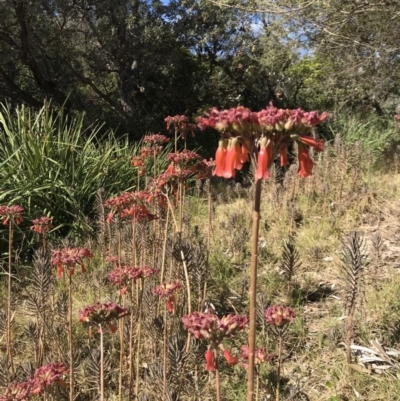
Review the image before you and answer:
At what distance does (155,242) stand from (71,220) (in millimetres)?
2309

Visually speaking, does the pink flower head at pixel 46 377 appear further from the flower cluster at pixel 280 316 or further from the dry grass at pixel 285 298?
the flower cluster at pixel 280 316

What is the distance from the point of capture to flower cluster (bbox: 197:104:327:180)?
1147 millimetres

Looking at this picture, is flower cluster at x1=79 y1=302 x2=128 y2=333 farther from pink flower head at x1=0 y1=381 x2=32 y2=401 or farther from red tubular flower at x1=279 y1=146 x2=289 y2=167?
red tubular flower at x1=279 y1=146 x2=289 y2=167

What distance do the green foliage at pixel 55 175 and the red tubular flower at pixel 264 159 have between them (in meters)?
3.67

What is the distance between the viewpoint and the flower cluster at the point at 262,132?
3.76 ft

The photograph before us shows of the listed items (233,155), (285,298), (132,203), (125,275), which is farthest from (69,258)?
(285,298)

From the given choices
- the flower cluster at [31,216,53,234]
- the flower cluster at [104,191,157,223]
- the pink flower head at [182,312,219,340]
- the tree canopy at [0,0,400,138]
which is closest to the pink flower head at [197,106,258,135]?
the pink flower head at [182,312,219,340]

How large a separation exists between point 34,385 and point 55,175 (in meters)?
3.97

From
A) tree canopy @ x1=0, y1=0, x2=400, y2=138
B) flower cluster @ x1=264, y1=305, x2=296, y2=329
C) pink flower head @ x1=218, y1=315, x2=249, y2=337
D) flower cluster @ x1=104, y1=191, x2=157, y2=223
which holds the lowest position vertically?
flower cluster @ x1=264, y1=305, x2=296, y2=329

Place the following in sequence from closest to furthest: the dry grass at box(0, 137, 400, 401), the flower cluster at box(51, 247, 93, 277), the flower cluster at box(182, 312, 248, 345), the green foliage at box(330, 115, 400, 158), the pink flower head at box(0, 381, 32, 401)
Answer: the flower cluster at box(182, 312, 248, 345), the pink flower head at box(0, 381, 32, 401), the flower cluster at box(51, 247, 93, 277), the dry grass at box(0, 137, 400, 401), the green foliage at box(330, 115, 400, 158)

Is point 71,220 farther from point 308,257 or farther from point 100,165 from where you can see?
point 308,257

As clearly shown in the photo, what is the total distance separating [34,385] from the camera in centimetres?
154

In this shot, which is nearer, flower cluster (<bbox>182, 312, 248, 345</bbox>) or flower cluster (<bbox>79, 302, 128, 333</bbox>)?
flower cluster (<bbox>182, 312, 248, 345</bbox>)

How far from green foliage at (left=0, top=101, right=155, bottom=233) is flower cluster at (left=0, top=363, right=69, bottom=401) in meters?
2.97
